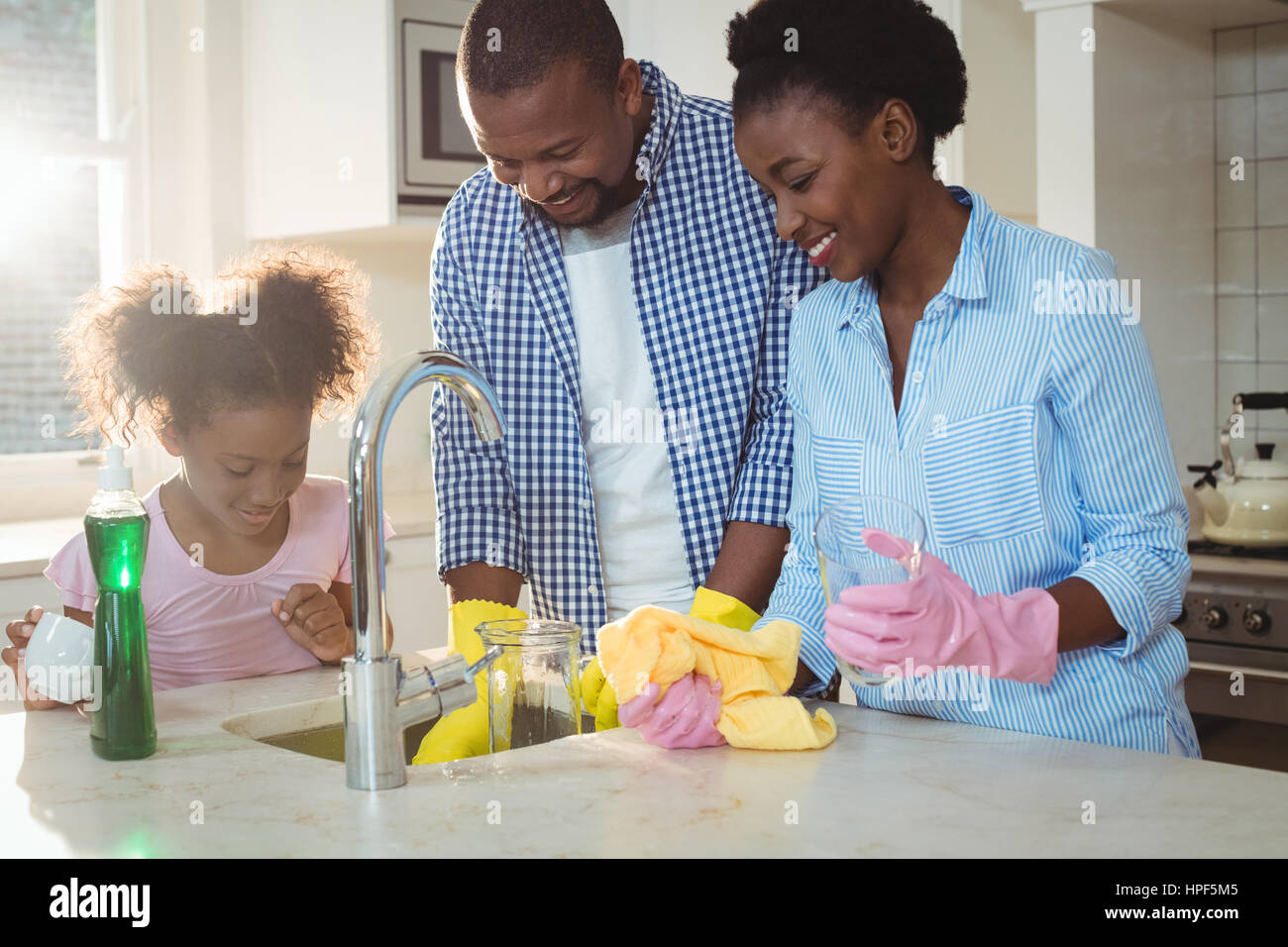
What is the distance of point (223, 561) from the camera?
1596 mm

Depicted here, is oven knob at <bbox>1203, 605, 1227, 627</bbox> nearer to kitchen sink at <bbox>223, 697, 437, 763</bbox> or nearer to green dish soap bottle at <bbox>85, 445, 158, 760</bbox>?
kitchen sink at <bbox>223, 697, 437, 763</bbox>

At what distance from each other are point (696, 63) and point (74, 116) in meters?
1.48

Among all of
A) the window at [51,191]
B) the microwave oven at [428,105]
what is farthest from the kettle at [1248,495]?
the window at [51,191]

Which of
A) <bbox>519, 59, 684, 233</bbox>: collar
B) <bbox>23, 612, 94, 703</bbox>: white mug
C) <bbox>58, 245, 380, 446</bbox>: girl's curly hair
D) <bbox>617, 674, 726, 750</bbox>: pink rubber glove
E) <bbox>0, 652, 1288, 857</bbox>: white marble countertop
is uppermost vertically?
<bbox>519, 59, 684, 233</bbox>: collar

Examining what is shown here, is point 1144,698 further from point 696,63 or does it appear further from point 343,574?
point 696,63

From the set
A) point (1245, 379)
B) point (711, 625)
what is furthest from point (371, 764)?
point (1245, 379)

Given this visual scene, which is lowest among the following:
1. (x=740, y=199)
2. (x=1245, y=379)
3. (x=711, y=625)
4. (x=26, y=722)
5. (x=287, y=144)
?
(x=26, y=722)

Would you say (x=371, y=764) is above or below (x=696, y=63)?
below

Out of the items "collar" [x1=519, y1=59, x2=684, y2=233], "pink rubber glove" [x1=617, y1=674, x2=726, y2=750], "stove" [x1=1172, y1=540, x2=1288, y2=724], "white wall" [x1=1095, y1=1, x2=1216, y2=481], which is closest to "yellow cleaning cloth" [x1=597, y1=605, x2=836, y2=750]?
"pink rubber glove" [x1=617, y1=674, x2=726, y2=750]

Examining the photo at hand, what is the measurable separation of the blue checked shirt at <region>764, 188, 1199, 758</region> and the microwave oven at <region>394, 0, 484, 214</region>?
181 centimetres

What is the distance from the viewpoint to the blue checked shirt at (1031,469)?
117 cm

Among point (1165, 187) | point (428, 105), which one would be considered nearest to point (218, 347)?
point (428, 105)

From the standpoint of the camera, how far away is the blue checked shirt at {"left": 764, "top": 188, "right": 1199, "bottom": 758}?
1.17m

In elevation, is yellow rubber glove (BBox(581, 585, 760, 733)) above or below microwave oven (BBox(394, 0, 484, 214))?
below
